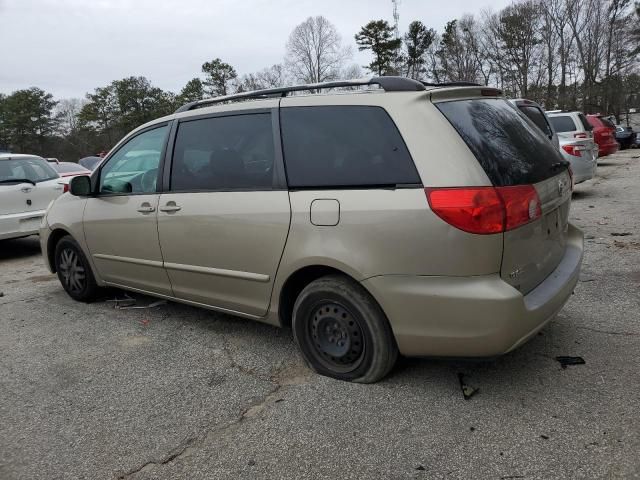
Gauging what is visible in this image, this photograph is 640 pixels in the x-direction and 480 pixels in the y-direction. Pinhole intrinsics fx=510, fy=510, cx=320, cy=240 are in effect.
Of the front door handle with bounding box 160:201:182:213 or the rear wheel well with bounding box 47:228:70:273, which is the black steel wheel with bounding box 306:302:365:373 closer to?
the front door handle with bounding box 160:201:182:213

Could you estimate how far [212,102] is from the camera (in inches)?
154

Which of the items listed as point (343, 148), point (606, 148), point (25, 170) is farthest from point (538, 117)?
point (606, 148)

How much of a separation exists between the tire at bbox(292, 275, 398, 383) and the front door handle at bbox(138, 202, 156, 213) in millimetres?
1479

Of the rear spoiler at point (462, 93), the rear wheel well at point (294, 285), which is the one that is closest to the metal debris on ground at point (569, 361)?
the rear wheel well at point (294, 285)

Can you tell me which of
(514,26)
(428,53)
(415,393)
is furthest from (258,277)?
(428,53)

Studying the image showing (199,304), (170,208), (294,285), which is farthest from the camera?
(199,304)

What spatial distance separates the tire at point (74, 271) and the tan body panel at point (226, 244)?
1.42 m

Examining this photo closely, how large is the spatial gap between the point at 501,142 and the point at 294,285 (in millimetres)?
1504

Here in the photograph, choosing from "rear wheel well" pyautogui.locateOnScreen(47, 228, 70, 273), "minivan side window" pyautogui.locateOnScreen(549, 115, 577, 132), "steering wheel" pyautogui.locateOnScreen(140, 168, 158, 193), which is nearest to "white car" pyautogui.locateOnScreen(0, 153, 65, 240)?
"rear wheel well" pyautogui.locateOnScreen(47, 228, 70, 273)

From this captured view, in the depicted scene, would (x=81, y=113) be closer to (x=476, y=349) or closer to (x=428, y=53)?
(x=428, y=53)

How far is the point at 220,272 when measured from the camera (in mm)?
3518

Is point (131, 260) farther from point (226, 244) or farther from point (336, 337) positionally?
point (336, 337)

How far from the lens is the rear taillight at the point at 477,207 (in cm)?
248

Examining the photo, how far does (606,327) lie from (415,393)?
1655mm
